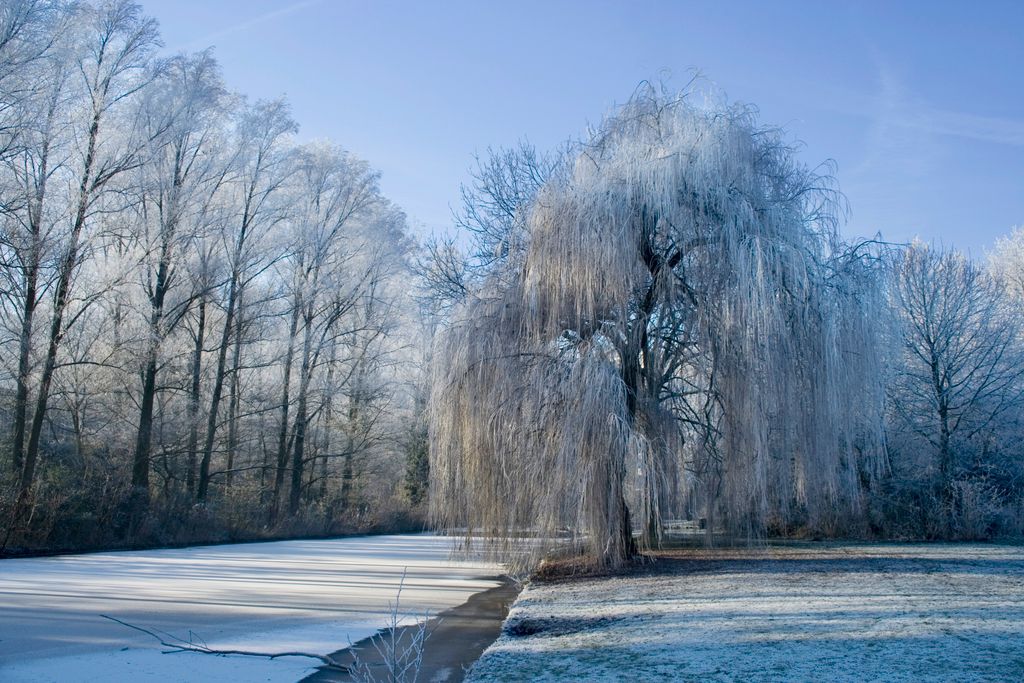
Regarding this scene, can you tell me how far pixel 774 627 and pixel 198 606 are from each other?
244 inches

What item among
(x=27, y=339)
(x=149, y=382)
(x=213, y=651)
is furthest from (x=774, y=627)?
(x=149, y=382)

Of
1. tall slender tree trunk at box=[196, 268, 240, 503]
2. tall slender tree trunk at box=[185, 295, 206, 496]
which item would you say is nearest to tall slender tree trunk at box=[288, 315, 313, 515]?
tall slender tree trunk at box=[196, 268, 240, 503]

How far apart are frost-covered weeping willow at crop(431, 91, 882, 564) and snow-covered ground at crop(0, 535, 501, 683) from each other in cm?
225

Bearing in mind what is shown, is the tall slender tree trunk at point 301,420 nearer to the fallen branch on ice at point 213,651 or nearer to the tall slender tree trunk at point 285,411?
the tall slender tree trunk at point 285,411

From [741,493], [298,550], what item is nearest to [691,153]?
[741,493]

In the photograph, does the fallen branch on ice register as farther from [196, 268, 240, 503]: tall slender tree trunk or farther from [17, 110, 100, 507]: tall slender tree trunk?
[196, 268, 240, 503]: tall slender tree trunk

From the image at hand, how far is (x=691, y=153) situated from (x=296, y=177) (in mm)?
17296

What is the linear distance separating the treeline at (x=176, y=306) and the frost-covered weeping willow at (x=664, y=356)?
744cm

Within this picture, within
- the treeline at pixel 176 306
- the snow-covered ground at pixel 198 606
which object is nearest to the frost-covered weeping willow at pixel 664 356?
the snow-covered ground at pixel 198 606

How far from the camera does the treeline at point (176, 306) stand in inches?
601

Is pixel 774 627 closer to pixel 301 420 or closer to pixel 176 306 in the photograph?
pixel 176 306

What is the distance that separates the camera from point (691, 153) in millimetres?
11922

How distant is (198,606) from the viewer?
852cm

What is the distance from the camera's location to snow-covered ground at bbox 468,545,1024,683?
195 inches
